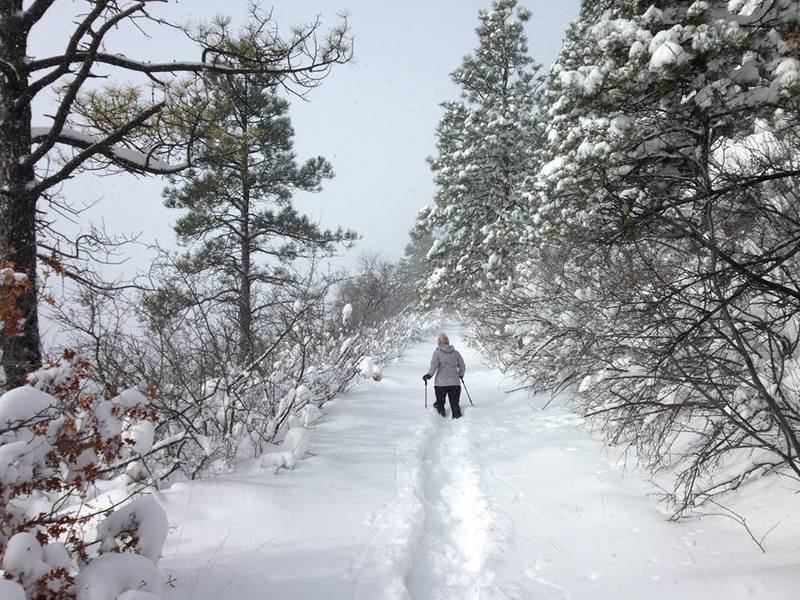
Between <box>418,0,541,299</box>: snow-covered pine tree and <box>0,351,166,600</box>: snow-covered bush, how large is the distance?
12822 millimetres

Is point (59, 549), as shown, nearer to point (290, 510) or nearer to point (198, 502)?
point (198, 502)

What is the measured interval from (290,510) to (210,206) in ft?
31.7

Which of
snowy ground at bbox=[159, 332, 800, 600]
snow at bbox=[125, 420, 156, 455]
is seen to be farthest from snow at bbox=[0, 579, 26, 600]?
snowy ground at bbox=[159, 332, 800, 600]

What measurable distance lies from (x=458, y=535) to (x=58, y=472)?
3.29 m

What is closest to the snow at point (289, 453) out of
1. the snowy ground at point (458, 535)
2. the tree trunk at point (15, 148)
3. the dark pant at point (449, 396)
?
the snowy ground at point (458, 535)

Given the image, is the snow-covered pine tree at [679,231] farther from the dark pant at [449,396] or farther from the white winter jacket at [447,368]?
the dark pant at [449,396]

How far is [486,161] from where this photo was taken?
15211 millimetres

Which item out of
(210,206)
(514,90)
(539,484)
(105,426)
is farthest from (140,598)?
(514,90)

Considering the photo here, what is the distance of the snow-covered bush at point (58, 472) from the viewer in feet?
5.59

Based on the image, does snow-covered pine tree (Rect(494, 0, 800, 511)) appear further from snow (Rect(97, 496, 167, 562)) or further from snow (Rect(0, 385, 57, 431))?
snow (Rect(0, 385, 57, 431))

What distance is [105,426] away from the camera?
2191mm

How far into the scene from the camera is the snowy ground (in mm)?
2928

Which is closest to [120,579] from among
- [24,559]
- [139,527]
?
[139,527]

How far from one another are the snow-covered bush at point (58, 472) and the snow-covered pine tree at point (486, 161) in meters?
12.8
